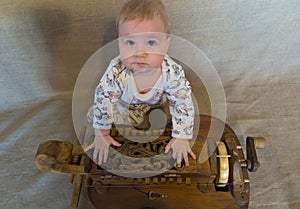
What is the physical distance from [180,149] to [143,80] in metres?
0.17

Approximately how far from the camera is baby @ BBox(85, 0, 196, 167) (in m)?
0.68

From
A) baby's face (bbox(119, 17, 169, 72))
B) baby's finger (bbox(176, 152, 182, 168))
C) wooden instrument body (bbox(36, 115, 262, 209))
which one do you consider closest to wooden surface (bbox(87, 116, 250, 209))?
wooden instrument body (bbox(36, 115, 262, 209))

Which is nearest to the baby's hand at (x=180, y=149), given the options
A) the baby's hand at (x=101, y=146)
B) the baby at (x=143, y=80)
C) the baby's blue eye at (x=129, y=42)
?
the baby at (x=143, y=80)

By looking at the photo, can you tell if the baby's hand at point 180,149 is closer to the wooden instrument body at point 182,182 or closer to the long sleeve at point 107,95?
the wooden instrument body at point 182,182

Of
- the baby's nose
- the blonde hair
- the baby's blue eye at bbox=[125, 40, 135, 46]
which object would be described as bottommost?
the baby's nose

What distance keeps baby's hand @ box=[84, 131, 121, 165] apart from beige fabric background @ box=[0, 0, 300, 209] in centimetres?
21

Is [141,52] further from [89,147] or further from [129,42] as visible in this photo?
[89,147]

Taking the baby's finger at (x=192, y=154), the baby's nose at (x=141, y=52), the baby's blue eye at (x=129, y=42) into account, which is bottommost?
the baby's finger at (x=192, y=154)

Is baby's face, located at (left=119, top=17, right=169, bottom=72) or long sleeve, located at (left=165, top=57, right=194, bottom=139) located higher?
baby's face, located at (left=119, top=17, right=169, bottom=72)

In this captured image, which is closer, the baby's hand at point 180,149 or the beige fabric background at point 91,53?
the baby's hand at point 180,149

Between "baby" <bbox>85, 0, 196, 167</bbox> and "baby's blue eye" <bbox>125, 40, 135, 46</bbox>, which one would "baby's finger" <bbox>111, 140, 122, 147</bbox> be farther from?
"baby's blue eye" <bbox>125, 40, 135, 46</bbox>

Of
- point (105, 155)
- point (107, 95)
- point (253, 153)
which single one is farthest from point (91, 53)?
point (253, 153)

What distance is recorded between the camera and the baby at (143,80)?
2.22ft

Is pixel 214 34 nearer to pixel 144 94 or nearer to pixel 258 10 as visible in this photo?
pixel 258 10
